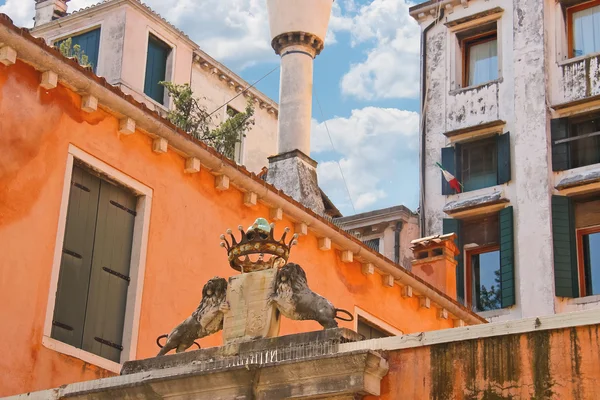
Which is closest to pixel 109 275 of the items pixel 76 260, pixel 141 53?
pixel 76 260

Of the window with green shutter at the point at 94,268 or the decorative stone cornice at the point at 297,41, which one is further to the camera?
the decorative stone cornice at the point at 297,41

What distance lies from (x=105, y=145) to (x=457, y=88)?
54.2ft

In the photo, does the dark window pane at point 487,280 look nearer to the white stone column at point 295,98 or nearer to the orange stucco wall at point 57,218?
the white stone column at point 295,98

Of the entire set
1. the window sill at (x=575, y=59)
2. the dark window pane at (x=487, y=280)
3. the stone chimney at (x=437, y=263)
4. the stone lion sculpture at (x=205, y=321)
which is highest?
the window sill at (x=575, y=59)

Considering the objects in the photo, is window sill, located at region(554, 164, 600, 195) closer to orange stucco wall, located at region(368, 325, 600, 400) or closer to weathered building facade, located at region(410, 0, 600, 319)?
weathered building facade, located at region(410, 0, 600, 319)

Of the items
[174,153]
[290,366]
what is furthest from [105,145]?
[290,366]

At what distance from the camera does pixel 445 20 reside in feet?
91.5

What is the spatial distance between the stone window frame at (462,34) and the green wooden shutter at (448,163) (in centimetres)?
160

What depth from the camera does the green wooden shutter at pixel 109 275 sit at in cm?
1145

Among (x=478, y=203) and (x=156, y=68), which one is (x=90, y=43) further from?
(x=478, y=203)

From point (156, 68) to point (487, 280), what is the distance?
8.25 metres

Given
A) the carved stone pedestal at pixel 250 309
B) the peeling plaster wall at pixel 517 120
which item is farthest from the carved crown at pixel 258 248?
the peeling plaster wall at pixel 517 120

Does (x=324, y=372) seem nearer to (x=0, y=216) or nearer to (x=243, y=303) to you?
(x=243, y=303)

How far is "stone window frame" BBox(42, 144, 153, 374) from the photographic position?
10945mm
